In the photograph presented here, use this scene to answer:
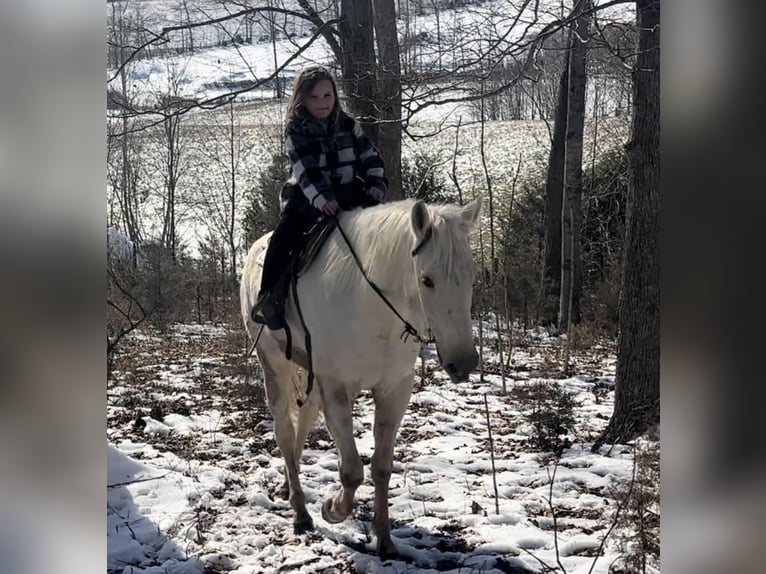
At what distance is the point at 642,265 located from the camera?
13.7 feet

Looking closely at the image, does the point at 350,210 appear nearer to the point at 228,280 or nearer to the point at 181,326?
the point at 181,326

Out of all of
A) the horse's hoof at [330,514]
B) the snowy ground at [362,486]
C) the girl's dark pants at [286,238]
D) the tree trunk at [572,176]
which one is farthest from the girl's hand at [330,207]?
the tree trunk at [572,176]

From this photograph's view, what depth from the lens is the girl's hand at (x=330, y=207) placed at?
3.22 m

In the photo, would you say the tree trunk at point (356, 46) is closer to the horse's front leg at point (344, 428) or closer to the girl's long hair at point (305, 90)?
the girl's long hair at point (305, 90)

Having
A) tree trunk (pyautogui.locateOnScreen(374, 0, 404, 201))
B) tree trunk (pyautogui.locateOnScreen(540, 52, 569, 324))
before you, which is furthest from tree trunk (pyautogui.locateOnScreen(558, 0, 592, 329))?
tree trunk (pyautogui.locateOnScreen(374, 0, 404, 201))

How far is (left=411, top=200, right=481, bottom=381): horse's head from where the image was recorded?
7.87 feet

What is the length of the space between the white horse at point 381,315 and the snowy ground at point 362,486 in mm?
287

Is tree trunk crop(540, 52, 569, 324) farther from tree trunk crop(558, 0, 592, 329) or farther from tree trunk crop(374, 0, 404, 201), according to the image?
tree trunk crop(374, 0, 404, 201)

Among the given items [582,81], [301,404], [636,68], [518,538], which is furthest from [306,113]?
[582,81]

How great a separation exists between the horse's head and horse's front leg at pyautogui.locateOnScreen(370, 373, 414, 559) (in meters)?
0.78

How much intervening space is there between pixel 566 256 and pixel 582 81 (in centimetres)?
280

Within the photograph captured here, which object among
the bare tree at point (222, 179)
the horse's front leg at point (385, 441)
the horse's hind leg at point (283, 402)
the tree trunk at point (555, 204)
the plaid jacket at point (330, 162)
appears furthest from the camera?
the bare tree at point (222, 179)

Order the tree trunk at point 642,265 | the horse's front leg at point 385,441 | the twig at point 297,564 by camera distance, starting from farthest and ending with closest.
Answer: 1. the tree trunk at point 642,265
2. the horse's front leg at point 385,441
3. the twig at point 297,564
